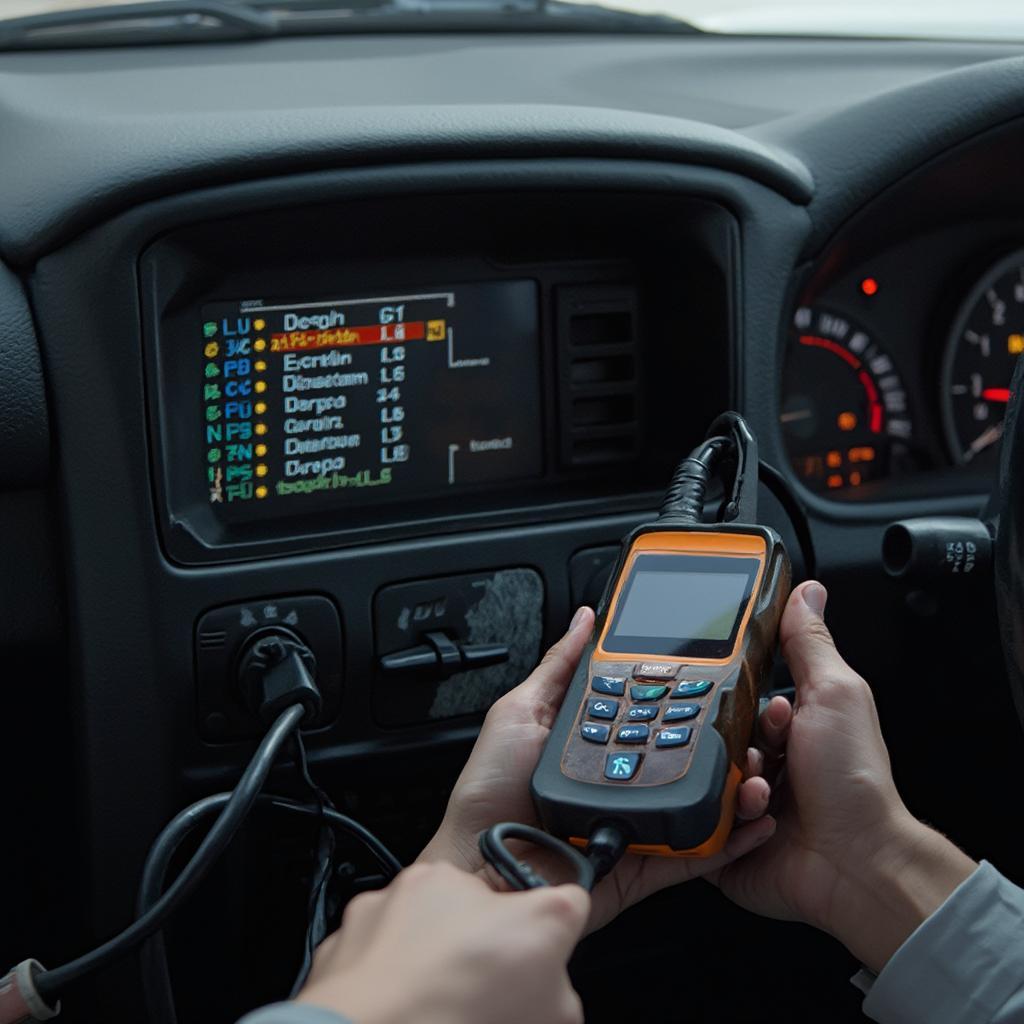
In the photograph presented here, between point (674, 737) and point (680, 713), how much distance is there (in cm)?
3

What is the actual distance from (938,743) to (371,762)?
0.74 m

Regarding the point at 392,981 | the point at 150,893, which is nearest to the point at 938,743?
the point at 150,893

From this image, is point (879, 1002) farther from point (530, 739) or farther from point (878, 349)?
point (878, 349)

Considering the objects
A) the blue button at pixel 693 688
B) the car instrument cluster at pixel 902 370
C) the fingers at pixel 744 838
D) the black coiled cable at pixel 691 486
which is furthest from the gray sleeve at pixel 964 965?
the car instrument cluster at pixel 902 370

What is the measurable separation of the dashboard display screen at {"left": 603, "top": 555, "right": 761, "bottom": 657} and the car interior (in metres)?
0.33

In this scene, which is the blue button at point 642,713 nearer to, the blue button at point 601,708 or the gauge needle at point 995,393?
the blue button at point 601,708

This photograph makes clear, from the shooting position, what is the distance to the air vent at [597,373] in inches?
62.4

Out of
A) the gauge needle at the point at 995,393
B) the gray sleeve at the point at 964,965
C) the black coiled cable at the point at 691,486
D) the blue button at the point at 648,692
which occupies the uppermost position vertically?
the black coiled cable at the point at 691,486

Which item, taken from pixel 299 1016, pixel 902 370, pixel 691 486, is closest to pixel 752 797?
pixel 691 486

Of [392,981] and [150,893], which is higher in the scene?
[392,981]

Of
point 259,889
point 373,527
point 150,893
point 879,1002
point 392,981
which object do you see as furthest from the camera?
point 259,889

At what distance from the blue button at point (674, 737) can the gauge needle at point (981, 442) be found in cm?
102

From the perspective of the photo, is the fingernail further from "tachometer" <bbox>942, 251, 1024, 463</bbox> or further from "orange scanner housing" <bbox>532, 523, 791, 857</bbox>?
"tachometer" <bbox>942, 251, 1024, 463</bbox>

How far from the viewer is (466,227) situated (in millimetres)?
1483
